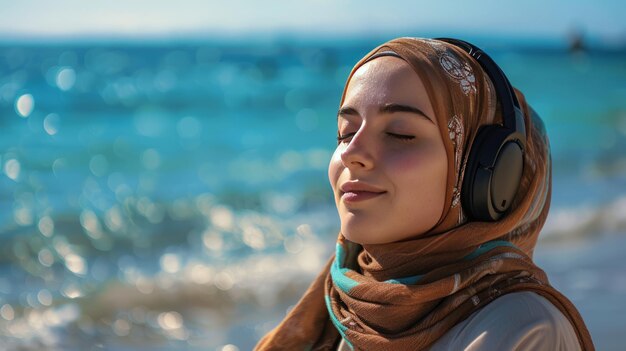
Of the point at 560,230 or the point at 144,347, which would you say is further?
the point at 560,230

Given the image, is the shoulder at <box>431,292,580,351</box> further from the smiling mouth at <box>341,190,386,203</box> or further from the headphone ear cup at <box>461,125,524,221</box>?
the smiling mouth at <box>341,190,386,203</box>

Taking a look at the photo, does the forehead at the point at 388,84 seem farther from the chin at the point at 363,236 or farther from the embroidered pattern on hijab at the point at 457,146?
the chin at the point at 363,236

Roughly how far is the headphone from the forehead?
6.3 inches

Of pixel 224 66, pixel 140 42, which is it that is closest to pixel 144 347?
pixel 224 66

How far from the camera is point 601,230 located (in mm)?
7047

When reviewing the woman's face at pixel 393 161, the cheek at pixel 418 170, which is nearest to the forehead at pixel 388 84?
the woman's face at pixel 393 161

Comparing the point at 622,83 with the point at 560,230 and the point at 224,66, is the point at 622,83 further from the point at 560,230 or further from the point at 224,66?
the point at 560,230

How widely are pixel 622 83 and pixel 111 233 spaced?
22.8 meters

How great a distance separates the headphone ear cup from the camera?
6.35 feet

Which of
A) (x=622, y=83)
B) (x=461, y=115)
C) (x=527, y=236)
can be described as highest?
(x=622, y=83)

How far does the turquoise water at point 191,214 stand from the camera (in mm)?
5824

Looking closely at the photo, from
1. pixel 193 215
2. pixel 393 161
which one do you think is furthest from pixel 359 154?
pixel 193 215

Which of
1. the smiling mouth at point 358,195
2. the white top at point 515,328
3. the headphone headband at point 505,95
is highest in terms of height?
the headphone headband at point 505,95

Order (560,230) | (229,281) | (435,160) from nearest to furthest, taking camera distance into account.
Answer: (435,160), (229,281), (560,230)
